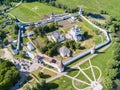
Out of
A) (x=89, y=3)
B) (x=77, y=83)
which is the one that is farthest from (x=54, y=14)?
(x=77, y=83)

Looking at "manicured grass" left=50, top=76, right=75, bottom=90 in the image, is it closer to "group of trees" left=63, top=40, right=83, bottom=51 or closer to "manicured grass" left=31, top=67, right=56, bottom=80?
"manicured grass" left=31, top=67, right=56, bottom=80

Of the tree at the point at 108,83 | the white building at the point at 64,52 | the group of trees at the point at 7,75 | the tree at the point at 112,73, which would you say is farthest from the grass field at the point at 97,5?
the group of trees at the point at 7,75

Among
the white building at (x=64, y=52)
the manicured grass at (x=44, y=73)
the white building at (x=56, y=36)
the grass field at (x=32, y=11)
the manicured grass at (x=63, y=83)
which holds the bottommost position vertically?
the manicured grass at (x=63, y=83)

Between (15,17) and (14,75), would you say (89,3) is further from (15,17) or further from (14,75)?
(14,75)

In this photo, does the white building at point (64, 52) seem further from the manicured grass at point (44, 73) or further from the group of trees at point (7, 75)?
the group of trees at point (7, 75)

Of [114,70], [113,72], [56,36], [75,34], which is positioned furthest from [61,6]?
[113,72]

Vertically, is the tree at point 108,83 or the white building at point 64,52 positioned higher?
the white building at point 64,52
